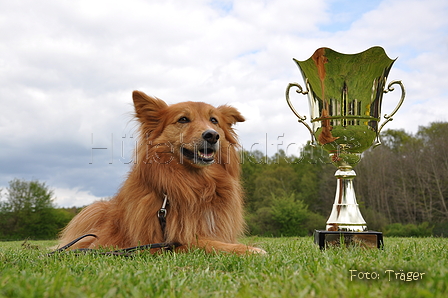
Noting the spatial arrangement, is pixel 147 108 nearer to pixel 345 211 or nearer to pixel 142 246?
pixel 142 246

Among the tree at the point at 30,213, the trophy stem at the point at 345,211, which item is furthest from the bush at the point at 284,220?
the trophy stem at the point at 345,211

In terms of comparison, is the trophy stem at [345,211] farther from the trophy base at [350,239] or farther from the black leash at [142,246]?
the black leash at [142,246]

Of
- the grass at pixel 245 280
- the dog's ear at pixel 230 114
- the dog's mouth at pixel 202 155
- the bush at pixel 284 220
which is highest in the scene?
the dog's ear at pixel 230 114

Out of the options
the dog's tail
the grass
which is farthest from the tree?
the grass

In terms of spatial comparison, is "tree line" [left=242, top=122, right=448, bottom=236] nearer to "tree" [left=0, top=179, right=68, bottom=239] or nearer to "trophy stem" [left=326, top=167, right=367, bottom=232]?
"tree" [left=0, top=179, right=68, bottom=239]

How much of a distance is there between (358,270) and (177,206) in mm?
2150

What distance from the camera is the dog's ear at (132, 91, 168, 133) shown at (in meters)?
4.34

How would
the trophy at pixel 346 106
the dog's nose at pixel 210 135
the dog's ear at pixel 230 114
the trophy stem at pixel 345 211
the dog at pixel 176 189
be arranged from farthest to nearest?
1. the dog's ear at pixel 230 114
2. the trophy at pixel 346 106
3. the trophy stem at pixel 345 211
4. the dog's nose at pixel 210 135
5. the dog at pixel 176 189

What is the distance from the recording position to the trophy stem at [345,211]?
401 cm

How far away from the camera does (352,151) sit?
4.36 m

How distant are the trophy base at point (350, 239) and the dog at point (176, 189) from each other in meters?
0.93

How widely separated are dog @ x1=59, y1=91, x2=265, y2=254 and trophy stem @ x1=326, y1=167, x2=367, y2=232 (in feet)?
3.55

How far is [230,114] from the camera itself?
4.78 m

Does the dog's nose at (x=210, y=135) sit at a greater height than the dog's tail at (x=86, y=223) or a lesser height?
greater
